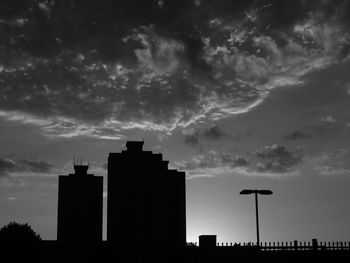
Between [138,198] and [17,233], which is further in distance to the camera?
[138,198]

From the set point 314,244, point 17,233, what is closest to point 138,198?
point 17,233

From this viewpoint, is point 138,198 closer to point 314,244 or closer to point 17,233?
point 17,233

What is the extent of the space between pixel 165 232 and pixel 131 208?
55.8ft

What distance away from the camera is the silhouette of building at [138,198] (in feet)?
605

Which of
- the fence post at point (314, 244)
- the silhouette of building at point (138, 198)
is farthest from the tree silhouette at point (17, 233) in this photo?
the silhouette of building at point (138, 198)

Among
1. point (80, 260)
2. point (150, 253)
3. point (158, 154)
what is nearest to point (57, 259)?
point (80, 260)

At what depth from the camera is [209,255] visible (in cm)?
3019

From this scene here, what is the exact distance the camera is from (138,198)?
192625mm

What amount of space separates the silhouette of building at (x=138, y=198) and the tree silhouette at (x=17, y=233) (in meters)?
142

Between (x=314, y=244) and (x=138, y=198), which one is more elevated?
(x=138, y=198)

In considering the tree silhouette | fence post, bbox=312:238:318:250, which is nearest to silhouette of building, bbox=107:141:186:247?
the tree silhouette

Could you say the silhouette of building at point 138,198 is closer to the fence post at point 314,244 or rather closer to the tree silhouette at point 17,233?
the tree silhouette at point 17,233

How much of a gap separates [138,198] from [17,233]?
15408cm

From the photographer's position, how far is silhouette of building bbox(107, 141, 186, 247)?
605 ft
